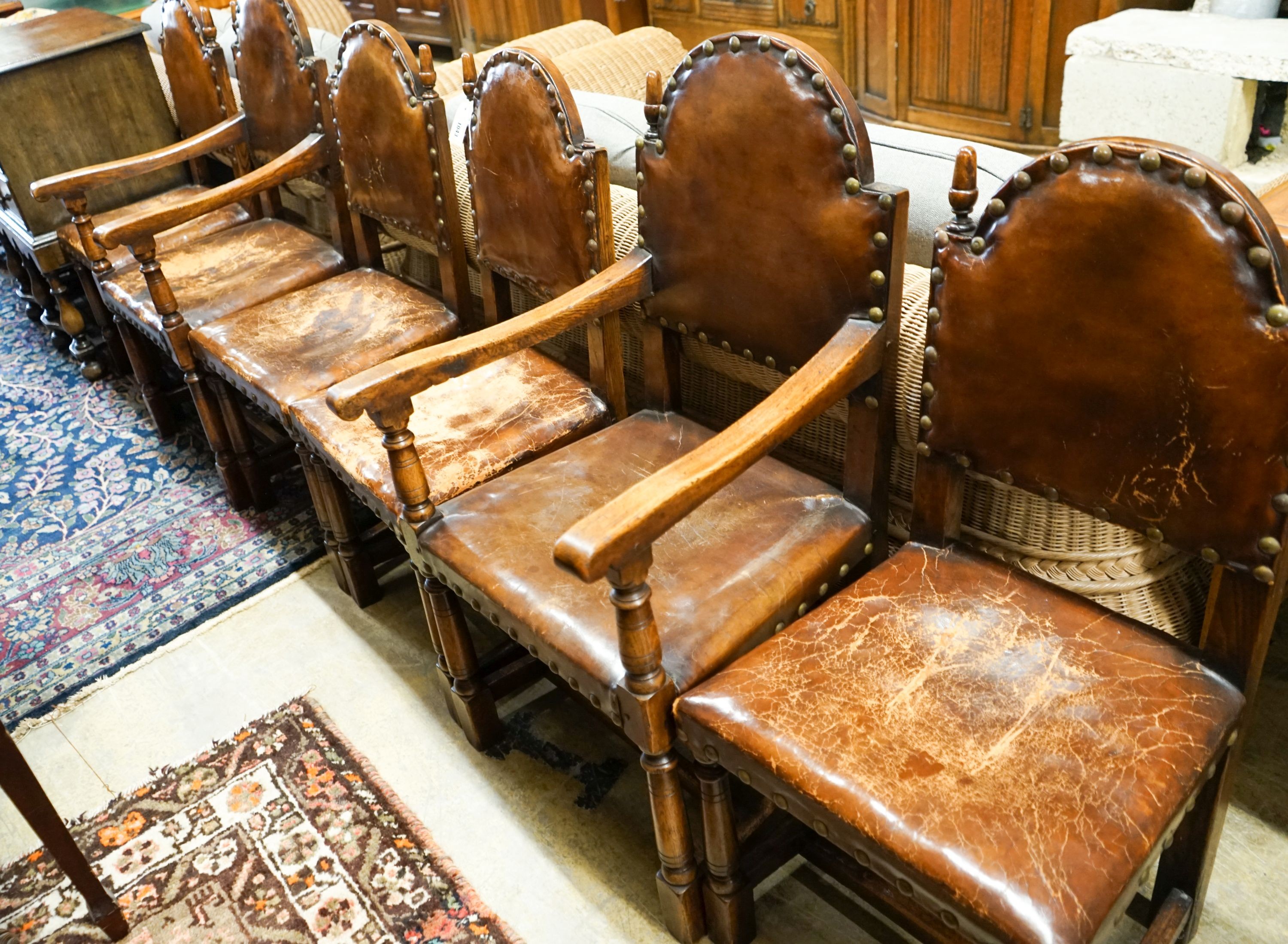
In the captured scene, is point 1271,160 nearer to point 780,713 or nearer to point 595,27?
point 595,27

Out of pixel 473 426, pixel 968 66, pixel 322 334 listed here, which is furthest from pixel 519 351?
pixel 968 66

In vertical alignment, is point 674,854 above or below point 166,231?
below

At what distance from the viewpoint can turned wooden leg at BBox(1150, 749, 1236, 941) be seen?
1.15 meters

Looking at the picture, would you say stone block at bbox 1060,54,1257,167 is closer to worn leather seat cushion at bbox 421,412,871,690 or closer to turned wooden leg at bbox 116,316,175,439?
worn leather seat cushion at bbox 421,412,871,690

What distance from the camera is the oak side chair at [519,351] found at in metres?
1.61

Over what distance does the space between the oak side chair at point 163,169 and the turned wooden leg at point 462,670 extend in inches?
55.8

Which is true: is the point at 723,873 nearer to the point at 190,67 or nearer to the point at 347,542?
the point at 347,542

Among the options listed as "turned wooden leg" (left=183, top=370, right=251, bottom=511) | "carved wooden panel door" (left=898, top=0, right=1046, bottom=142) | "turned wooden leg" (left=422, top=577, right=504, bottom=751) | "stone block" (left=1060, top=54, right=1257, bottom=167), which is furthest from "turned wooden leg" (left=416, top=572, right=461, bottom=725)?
"carved wooden panel door" (left=898, top=0, right=1046, bottom=142)

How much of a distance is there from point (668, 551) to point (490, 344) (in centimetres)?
40

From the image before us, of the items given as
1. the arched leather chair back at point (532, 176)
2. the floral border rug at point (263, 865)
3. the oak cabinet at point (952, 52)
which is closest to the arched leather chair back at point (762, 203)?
the arched leather chair back at point (532, 176)

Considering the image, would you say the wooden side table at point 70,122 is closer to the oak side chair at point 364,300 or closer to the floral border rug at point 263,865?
the oak side chair at point 364,300

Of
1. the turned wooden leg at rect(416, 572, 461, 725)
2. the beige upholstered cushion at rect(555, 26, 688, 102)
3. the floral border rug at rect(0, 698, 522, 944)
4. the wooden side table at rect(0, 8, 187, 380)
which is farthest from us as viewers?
the beige upholstered cushion at rect(555, 26, 688, 102)

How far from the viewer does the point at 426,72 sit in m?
1.87

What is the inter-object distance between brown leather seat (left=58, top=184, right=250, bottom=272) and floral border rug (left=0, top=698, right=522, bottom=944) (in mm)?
1395
